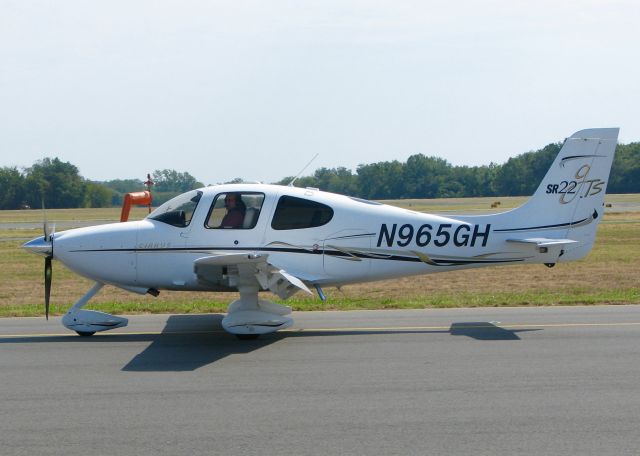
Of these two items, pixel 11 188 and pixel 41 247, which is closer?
pixel 41 247

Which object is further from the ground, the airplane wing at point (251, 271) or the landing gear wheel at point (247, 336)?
the airplane wing at point (251, 271)

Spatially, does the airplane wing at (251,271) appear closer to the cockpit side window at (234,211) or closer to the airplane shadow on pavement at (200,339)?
the airplane shadow on pavement at (200,339)

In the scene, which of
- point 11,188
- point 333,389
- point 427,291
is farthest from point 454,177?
point 333,389

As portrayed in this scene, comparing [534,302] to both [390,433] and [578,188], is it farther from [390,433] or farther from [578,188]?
[390,433]

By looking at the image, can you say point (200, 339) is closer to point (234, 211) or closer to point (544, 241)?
point (234, 211)

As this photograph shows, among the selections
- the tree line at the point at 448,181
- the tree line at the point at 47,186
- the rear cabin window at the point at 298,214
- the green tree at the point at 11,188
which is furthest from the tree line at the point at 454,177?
the green tree at the point at 11,188

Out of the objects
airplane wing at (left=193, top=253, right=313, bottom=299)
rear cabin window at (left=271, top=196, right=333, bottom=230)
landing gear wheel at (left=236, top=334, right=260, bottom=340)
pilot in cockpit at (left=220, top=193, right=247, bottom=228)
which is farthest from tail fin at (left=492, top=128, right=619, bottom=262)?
landing gear wheel at (left=236, top=334, right=260, bottom=340)

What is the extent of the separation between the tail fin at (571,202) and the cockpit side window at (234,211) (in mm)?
3483

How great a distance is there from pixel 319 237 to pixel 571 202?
3676mm

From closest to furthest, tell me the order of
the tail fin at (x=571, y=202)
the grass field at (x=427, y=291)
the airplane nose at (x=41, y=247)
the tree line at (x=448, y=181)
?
the airplane nose at (x=41, y=247)
the tail fin at (x=571, y=202)
the grass field at (x=427, y=291)
the tree line at (x=448, y=181)

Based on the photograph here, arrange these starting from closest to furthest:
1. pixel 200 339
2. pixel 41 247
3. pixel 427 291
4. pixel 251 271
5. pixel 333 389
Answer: pixel 333 389 → pixel 251 271 → pixel 200 339 → pixel 41 247 → pixel 427 291

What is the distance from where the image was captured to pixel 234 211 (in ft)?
37.1

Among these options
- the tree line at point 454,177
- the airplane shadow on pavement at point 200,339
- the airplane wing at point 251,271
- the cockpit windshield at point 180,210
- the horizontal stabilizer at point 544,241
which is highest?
the tree line at point 454,177

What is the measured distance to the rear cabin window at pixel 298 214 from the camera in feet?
37.2
